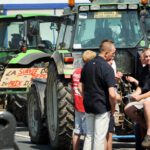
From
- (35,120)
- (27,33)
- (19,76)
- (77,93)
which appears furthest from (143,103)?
(27,33)

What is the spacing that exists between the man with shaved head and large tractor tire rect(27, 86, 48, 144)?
3283 millimetres

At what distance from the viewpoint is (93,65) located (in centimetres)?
885

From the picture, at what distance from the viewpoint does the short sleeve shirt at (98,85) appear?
8.74 metres

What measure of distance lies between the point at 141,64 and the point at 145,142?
2.09m

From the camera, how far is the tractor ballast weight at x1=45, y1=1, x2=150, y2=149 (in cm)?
1069

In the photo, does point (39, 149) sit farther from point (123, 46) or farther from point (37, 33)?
point (37, 33)

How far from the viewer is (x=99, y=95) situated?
8766 millimetres

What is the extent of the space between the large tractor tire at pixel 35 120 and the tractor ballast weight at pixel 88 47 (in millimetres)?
447

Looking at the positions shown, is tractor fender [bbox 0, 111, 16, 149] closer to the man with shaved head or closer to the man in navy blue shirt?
the man with shaved head

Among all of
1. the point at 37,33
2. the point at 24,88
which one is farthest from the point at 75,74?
the point at 37,33

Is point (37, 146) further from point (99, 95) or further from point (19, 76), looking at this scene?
point (99, 95)

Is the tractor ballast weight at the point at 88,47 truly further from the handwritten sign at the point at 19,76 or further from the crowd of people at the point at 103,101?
the handwritten sign at the point at 19,76

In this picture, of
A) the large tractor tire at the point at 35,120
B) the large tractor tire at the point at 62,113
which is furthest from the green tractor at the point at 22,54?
the large tractor tire at the point at 62,113

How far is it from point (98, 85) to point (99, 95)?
133 mm
